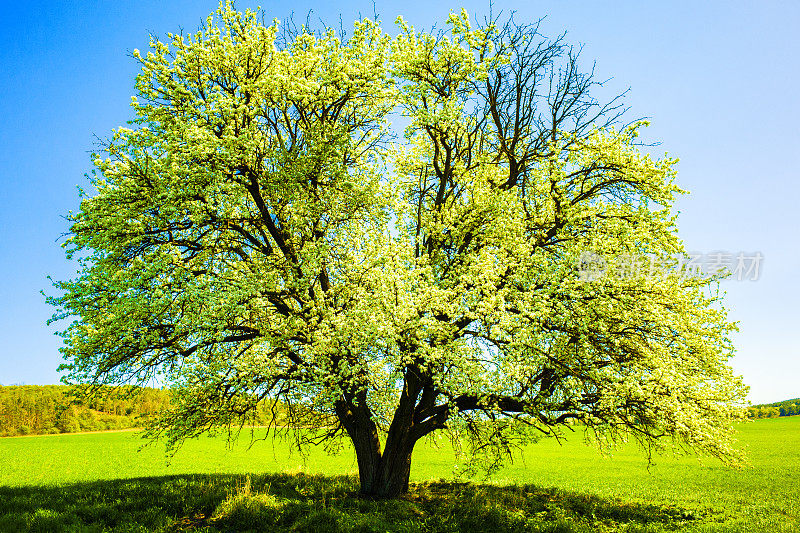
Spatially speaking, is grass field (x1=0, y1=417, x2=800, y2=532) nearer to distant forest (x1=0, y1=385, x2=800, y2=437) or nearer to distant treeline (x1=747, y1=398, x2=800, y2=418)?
distant forest (x1=0, y1=385, x2=800, y2=437)

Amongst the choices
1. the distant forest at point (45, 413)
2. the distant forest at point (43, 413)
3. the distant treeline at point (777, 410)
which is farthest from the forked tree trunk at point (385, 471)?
the distant treeline at point (777, 410)

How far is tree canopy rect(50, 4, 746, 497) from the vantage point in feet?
48.1

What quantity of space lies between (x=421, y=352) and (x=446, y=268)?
433 centimetres

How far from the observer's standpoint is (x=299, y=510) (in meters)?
15.4

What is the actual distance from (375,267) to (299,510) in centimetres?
867

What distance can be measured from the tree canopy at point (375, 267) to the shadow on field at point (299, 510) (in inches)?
86.8

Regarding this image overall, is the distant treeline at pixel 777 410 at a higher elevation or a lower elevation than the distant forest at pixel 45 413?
lower

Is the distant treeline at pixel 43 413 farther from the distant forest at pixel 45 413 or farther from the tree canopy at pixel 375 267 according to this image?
the tree canopy at pixel 375 267

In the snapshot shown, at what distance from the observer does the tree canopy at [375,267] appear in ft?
48.1

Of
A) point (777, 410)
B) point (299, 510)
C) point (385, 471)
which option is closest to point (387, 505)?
point (385, 471)

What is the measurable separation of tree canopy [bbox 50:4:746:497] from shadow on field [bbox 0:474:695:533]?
220 cm

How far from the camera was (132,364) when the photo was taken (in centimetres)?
1566

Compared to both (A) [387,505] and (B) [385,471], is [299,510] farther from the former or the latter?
(B) [385,471]

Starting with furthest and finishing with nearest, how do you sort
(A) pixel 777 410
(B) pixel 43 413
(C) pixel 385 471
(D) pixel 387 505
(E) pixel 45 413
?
(A) pixel 777 410, (E) pixel 45 413, (B) pixel 43 413, (C) pixel 385 471, (D) pixel 387 505
